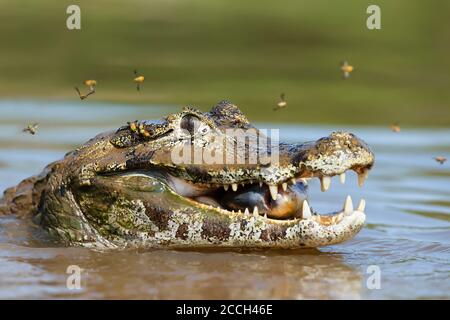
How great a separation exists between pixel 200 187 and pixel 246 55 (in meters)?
10.5

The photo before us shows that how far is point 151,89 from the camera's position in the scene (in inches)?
585

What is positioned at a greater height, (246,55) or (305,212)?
(246,55)

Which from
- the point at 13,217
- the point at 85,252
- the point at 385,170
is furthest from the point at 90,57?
the point at 85,252

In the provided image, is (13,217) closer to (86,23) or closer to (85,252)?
(85,252)

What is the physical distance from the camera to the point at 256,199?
21.8 feet

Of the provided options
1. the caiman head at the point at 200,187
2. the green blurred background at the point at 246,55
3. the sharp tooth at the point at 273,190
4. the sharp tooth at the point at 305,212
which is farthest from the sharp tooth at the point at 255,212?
the green blurred background at the point at 246,55

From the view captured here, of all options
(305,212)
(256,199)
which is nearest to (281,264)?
(305,212)

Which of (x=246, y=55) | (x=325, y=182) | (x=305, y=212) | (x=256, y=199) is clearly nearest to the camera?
(x=325, y=182)

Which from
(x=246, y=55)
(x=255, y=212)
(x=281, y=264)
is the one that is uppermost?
(x=246, y=55)

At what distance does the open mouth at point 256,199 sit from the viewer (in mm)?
6496

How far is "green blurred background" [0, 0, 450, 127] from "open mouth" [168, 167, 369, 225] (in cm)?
618

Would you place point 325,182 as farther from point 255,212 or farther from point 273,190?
point 255,212

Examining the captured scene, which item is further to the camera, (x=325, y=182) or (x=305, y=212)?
(x=305, y=212)

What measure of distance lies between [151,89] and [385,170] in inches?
207
